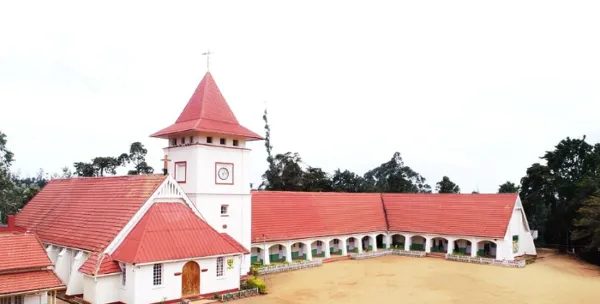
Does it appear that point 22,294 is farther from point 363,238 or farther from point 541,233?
point 541,233

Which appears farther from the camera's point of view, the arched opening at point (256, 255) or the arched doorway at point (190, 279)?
the arched opening at point (256, 255)

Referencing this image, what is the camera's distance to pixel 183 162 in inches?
839

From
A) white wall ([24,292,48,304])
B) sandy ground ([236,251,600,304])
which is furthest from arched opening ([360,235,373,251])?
white wall ([24,292,48,304])

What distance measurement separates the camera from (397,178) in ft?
160

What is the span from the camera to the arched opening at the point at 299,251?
28250 millimetres

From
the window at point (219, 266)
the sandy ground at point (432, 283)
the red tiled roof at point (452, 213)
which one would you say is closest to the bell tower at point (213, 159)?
the window at point (219, 266)

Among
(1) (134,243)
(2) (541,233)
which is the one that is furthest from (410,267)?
(2) (541,233)

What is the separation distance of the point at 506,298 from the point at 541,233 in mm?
26719

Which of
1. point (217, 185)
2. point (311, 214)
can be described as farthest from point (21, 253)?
point (311, 214)

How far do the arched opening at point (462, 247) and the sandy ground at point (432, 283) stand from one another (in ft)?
8.11

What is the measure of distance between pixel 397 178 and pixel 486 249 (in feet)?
64.1

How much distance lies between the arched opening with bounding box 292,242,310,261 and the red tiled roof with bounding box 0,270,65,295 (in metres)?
15.2

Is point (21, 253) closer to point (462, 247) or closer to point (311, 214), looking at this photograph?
point (311, 214)

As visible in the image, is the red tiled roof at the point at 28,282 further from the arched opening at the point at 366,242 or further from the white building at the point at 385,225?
the arched opening at the point at 366,242
